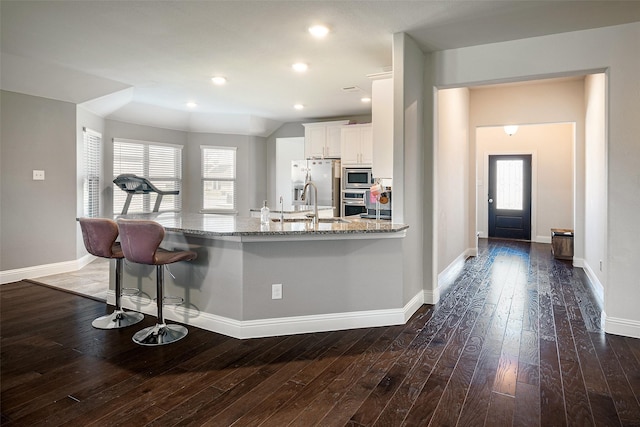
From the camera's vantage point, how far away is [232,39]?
3709 millimetres

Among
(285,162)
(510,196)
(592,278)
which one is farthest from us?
(510,196)

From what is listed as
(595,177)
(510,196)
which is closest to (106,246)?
(595,177)

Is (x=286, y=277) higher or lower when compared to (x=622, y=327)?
higher

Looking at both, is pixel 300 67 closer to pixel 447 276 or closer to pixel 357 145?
pixel 357 145

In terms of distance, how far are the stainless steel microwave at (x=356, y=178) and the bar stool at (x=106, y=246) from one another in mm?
4321

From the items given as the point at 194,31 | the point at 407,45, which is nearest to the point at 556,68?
the point at 407,45

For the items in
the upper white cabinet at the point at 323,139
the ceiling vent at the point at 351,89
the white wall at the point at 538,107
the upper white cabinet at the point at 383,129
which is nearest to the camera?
the upper white cabinet at the point at 383,129

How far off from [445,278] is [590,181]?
2.31m

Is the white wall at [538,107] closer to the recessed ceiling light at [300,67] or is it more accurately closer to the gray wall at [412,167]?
the gray wall at [412,167]

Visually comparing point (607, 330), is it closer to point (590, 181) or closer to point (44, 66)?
point (590, 181)

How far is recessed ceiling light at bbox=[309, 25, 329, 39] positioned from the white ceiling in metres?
0.07

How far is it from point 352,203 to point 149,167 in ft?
12.4

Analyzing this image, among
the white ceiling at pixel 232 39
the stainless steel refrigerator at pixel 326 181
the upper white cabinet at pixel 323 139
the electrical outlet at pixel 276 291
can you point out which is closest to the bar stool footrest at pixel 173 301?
the electrical outlet at pixel 276 291

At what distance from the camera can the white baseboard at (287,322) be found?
10.5 feet
